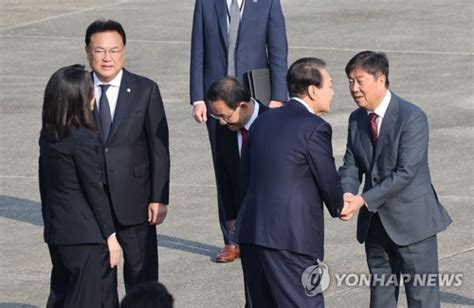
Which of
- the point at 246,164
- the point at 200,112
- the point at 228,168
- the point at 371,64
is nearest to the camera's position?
the point at 246,164

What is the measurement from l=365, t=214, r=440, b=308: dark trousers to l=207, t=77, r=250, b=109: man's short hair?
3.30 feet


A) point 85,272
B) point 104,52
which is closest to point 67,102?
point 104,52

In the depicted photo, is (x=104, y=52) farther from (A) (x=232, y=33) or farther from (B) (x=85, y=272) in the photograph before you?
(A) (x=232, y=33)

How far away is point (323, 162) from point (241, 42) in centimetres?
292

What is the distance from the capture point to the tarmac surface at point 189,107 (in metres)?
9.38

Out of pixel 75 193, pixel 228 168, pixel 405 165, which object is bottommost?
pixel 228 168

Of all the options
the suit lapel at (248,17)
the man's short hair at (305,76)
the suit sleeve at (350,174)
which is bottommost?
the suit sleeve at (350,174)

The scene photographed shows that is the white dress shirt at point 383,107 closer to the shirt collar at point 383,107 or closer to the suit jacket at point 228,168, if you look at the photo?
the shirt collar at point 383,107

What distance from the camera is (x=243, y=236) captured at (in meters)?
6.99

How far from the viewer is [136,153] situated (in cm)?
792

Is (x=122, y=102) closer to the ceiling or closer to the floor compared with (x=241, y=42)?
closer to the floor

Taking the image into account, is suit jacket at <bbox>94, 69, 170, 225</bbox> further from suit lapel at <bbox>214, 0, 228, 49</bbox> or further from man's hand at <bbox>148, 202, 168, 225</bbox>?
suit lapel at <bbox>214, 0, 228, 49</bbox>

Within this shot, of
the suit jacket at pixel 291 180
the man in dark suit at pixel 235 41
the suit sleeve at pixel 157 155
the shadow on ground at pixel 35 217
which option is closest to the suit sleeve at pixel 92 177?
the suit sleeve at pixel 157 155

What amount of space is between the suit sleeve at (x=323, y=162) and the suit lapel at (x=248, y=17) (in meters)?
2.86
